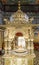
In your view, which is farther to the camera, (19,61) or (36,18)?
(36,18)

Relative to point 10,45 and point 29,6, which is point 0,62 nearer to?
point 10,45

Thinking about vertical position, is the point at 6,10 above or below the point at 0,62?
above

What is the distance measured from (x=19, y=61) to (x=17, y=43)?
0.71 meters

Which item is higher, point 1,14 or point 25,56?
point 1,14

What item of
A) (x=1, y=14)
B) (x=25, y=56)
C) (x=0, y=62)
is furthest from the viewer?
(x=1, y=14)

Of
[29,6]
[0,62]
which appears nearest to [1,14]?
[29,6]

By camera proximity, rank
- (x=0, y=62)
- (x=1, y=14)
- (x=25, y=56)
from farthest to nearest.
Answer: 1. (x=1, y=14)
2. (x=0, y=62)
3. (x=25, y=56)

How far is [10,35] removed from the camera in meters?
6.57

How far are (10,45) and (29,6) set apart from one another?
591 centimetres

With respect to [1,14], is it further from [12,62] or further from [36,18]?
[12,62]

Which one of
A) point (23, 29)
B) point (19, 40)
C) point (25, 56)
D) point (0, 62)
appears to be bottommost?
point (0, 62)

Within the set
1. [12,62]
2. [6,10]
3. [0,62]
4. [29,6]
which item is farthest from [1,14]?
[12,62]

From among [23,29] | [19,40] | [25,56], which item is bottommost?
[25,56]

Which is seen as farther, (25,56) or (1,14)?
(1,14)
